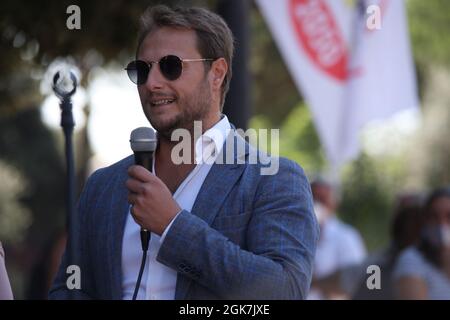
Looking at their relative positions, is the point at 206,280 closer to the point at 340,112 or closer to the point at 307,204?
the point at 307,204

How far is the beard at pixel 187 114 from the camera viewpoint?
367cm

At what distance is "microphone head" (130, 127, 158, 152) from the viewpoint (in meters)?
3.51

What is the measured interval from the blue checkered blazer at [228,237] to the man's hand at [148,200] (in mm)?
50

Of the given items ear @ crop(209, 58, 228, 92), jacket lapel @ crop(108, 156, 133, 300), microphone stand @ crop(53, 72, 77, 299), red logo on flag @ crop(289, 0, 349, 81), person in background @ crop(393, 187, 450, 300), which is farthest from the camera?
red logo on flag @ crop(289, 0, 349, 81)

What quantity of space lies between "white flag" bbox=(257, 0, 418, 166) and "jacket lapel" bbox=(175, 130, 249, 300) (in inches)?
167

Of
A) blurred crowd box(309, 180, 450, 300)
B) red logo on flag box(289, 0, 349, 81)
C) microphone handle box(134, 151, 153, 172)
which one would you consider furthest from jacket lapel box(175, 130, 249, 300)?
red logo on flag box(289, 0, 349, 81)

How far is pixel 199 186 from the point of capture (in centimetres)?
370

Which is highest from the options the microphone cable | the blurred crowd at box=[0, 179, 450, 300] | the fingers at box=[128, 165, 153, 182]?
the fingers at box=[128, 165, 153, 182]

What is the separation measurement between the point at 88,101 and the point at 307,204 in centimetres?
787

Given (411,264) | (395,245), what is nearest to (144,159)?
(411,264)

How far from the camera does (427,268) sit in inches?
288

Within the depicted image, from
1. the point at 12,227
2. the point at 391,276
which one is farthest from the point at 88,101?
the point at 12,227

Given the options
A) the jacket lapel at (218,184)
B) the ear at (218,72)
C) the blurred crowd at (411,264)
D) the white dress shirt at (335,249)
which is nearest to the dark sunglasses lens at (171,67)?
the ear at (218,72)

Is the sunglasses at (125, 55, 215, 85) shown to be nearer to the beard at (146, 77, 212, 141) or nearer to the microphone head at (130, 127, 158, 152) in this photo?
the beard at (146, 77, 212, 141)
